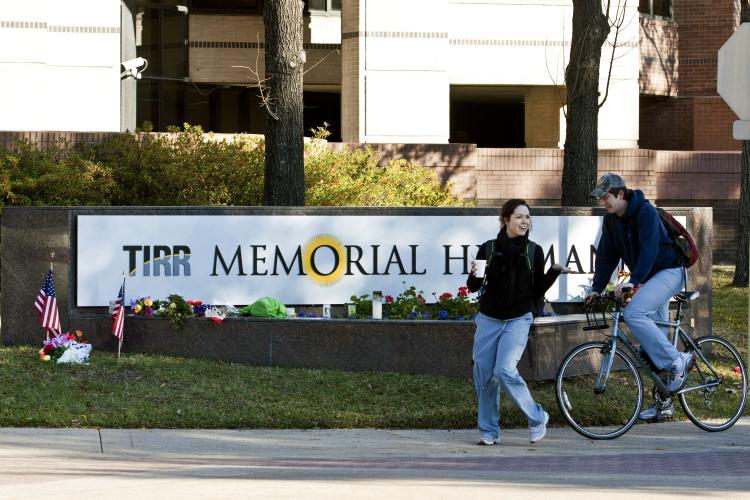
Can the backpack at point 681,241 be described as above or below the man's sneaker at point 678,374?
above

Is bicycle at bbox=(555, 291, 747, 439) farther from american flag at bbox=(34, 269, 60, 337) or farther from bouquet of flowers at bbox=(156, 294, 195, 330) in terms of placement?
american flag at bbox=(34, 269, 60, 337)

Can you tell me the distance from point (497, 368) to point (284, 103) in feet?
18.5

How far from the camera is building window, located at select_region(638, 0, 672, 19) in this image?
27344 millimetres

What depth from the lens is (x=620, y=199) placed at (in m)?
9.41

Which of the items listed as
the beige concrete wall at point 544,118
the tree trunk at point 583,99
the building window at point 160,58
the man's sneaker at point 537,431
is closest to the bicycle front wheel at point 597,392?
the man's sneaker at point 537,431

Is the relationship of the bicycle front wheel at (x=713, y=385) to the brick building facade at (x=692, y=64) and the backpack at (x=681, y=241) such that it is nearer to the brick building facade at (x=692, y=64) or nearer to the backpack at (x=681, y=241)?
the backpack at (x=681, y=241)

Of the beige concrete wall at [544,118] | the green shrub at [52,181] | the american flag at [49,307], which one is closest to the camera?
the american flag at [49,307]

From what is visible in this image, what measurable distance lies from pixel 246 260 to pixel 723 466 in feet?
17.9

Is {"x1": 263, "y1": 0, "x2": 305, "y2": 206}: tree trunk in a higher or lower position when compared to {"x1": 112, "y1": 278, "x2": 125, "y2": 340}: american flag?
higher

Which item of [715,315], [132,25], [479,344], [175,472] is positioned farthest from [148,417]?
[132,25]

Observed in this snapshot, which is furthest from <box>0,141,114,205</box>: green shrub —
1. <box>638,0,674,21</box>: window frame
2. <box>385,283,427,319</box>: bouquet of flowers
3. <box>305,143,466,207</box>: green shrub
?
<box>638,0,674,21</box>: window frame

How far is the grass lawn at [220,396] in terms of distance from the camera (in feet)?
31.5

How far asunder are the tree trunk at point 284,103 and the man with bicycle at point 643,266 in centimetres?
484

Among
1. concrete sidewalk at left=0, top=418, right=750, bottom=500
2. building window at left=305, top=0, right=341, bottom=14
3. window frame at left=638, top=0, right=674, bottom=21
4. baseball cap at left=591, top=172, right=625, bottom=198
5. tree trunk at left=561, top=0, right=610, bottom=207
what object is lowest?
concrete sidewalk at left=0, top=418, right=750, bottom=500
